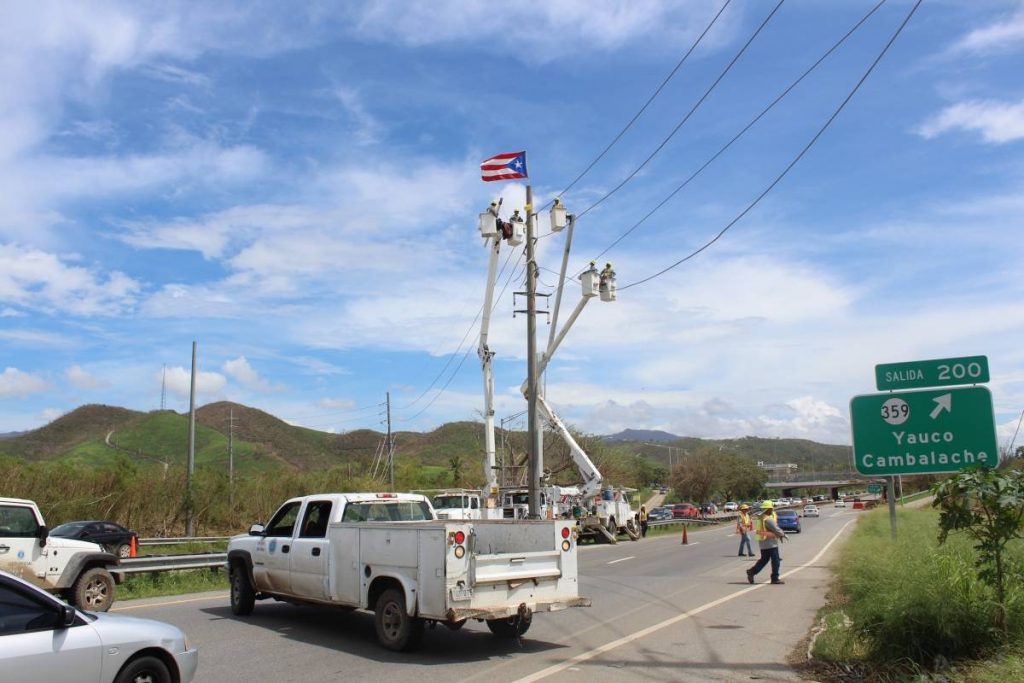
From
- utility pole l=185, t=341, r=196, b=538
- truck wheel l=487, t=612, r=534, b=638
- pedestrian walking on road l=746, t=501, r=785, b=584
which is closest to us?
truck wheel l=487, t=612, r=534, b=638

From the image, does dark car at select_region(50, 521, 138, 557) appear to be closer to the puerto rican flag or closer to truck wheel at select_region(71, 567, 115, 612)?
truck wheel at select_region(71, 567, 115, 612)

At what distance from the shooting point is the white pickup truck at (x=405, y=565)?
9500 millimetres

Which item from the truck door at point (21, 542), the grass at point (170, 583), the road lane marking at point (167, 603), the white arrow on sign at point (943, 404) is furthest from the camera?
the grass at point (170, 583)

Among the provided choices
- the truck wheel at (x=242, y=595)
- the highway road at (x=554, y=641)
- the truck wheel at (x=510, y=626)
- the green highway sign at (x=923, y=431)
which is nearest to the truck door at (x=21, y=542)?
the highway road at (x=554, y=641)

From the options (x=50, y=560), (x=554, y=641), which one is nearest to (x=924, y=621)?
(x=554, y=641)

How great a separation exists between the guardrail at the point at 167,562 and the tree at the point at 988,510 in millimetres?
14088

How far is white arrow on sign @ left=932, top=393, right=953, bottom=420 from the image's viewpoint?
10.7 metres

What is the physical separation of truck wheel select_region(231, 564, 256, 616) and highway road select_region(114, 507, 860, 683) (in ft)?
0.57

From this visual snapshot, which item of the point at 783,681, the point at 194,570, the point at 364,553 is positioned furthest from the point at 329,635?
the point at 194,570

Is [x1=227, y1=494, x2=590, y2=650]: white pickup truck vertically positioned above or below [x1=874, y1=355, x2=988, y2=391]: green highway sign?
below

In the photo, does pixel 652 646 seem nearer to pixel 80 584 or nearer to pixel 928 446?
pixel 928 446

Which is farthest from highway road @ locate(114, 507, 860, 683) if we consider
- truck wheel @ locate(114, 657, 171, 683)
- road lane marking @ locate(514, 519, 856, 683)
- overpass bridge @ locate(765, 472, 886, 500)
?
overpass bridge @ locate(765, 472, 886, 500)

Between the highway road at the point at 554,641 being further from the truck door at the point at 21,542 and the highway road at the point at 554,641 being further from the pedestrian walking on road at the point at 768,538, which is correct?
the truck door at the point at 21,542

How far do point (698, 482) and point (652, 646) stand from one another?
109 m
